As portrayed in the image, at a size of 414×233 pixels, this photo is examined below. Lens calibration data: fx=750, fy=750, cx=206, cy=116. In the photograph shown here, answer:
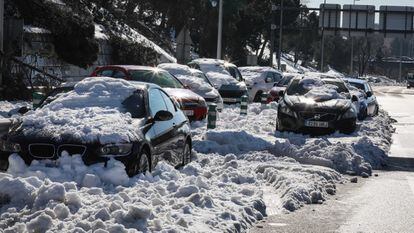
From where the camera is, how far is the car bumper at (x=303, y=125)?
1812 centimetres

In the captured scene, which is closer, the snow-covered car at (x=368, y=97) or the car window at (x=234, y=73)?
the snow-covered car at (x=368, y=97)

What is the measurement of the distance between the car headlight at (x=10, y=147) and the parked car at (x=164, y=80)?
8709mm

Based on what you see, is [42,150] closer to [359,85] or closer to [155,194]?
[155,194]

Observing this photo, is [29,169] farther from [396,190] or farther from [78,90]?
[396,190]

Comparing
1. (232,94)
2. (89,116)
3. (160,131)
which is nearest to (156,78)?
(160,131)

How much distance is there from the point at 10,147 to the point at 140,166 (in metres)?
1.53

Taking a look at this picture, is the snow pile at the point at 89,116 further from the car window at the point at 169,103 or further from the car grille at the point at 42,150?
the car window at the point at 169,103

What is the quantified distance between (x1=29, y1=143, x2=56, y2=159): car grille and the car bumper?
10.4 m

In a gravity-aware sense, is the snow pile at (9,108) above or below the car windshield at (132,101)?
below

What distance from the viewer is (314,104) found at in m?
18.5

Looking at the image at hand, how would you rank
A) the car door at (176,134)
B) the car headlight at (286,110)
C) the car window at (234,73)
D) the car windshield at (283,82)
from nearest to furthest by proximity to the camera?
the car door at (176,134) < the car headlight at (286,110) < the car windshield at (283,82) < the car window at (234,73)

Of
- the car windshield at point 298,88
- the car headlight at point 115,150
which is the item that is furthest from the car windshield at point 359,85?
the car headlight at point 115,150

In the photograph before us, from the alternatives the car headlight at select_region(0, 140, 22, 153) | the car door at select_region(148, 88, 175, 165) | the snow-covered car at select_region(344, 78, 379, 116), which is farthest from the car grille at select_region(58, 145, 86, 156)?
the snow-covered car at select_region(344, 78, 379, 116)

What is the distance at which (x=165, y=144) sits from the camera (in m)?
10.1
